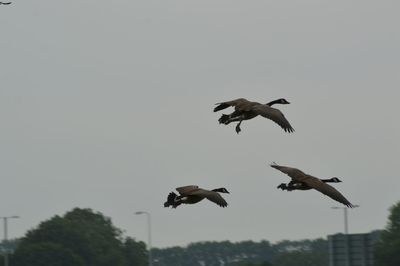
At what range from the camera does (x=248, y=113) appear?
126 feet

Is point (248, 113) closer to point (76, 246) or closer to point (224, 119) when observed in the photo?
point (224, 119)

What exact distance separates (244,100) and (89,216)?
436 feet

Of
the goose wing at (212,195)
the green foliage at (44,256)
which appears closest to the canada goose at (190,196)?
the goose wing at (212,195)

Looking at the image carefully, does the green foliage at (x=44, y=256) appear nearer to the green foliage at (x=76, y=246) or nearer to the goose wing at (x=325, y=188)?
the green foliage at (x=76, y=246)

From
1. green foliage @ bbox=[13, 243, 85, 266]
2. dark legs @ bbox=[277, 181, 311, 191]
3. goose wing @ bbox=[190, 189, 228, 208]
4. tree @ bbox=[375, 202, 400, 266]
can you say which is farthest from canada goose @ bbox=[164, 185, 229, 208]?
green foliage @ bbox=[13, 243, 85, 266]

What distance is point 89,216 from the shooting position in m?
171

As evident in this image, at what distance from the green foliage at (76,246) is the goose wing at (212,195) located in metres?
101

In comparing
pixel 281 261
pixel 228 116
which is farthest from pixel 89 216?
pixel 228 116

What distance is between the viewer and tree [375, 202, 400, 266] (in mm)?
119656

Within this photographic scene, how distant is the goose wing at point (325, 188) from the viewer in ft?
116

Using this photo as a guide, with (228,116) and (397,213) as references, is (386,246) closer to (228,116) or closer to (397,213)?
(397,213)

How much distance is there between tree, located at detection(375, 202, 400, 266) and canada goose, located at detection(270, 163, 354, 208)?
3165 inches

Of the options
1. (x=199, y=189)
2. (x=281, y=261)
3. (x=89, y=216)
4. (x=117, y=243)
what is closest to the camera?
(x=199, y=189)

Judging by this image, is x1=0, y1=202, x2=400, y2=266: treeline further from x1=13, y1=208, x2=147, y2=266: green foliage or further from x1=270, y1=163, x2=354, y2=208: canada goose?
x1=270, y1=163, x2=354, y2=208: canada goose
